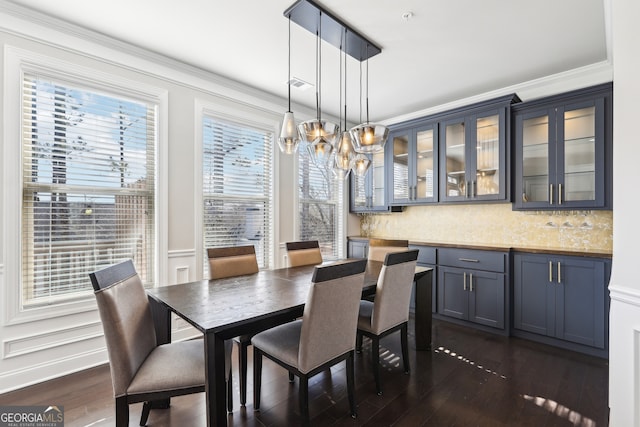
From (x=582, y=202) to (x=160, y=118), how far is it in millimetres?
4147

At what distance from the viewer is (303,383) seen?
5.67ft

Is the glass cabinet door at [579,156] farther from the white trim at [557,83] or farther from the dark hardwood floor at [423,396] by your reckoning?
the dark hardwood floor at [423,396]

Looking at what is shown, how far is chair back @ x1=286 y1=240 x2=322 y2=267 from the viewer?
3.16 metres

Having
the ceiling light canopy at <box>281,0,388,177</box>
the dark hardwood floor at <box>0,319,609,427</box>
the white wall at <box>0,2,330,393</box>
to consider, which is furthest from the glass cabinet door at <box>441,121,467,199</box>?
the white wall at <box>0,2,330,393</box>

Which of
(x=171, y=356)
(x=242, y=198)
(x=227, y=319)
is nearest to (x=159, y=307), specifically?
(x=171, y=356)

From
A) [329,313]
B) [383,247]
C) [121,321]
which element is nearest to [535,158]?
[383,247]

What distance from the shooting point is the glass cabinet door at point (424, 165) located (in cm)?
396

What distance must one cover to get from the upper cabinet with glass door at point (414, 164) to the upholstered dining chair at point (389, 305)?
6.13ft

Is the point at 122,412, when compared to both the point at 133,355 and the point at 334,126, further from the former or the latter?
the point at 334,126

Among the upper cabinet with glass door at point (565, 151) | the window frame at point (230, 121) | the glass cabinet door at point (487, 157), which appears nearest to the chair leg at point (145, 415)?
the window frame at point (230, 121)

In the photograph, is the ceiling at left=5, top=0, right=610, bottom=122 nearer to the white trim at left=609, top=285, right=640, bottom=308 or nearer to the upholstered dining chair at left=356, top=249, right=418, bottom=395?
the upholstered dining chair at left=356, top=249, right=418, bottom=395

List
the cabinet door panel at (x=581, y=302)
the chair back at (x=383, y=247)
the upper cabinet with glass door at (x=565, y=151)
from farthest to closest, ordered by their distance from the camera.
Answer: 1. the chair back at (x=383, y=247)
2. the upper cabinet with glass door at (x=565, y=151)
3. the cabinet door panel at (x=581, y=302)

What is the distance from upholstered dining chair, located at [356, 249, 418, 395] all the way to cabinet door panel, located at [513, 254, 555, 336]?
1531mm

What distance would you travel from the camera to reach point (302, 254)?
3232 millimetres
